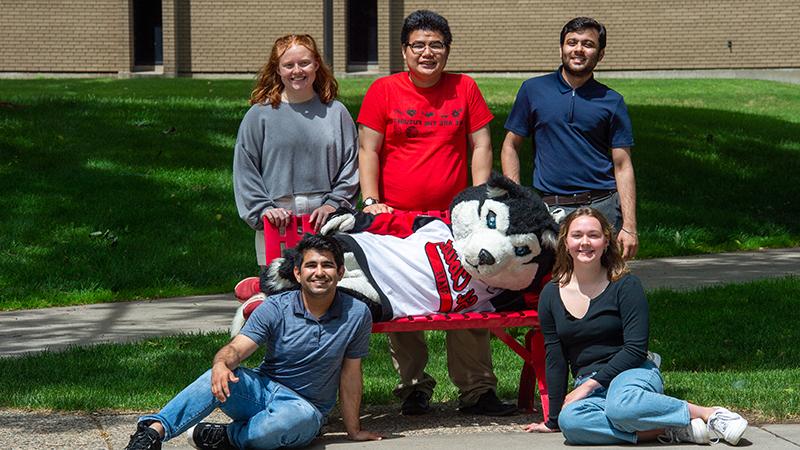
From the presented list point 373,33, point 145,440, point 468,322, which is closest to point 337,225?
point 468,322

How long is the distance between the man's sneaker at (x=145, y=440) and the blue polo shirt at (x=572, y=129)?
2152mm

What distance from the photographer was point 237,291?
562 centimetres

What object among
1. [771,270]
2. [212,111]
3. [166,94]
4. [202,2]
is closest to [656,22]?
[202,2]

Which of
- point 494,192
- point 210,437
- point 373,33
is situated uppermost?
point 373,33

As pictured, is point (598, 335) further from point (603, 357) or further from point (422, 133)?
point (422, 133)

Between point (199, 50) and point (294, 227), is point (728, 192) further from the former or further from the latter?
point (199, 50)

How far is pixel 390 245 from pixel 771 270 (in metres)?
5.57

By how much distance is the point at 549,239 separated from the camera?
5367 millimetres

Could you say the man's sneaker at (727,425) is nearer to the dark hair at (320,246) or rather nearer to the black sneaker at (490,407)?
the black sneaker at (490,407)

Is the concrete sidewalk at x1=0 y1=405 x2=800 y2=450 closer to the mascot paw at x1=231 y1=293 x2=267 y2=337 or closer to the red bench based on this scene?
the red bench

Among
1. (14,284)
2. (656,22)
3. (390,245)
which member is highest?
(656,22)

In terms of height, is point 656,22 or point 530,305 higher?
point 656,22

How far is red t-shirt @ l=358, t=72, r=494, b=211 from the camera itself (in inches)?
219

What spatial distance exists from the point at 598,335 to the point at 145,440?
6.24 feet
